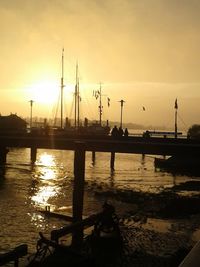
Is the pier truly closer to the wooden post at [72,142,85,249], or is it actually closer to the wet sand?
the wet sand

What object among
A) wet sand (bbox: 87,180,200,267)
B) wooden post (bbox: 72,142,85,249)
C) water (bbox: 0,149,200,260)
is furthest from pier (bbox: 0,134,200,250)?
wooden post (bbox: 72,142,85,249)

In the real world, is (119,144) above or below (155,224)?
above

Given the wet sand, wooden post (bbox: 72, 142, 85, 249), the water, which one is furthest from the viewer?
the water

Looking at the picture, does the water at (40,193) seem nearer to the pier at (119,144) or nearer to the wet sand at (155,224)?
the wet sand at (155,224)

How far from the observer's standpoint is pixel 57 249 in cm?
1645

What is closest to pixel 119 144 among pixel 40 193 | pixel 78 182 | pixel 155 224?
pixel 40 193

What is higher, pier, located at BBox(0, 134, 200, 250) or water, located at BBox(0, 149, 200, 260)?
pier, located at BBox(0, 134, 200, 250)

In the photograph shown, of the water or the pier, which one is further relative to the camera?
the pier

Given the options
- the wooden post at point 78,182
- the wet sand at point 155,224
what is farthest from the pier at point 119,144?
the wooden post at point 78,182

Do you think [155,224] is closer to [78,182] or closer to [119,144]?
[78,182]

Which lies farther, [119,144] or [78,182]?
[119,144]

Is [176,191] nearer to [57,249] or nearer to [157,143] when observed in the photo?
[157,143]

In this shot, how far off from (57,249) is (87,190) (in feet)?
88.2

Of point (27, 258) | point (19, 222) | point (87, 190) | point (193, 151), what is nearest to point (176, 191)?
point (193, 151)
